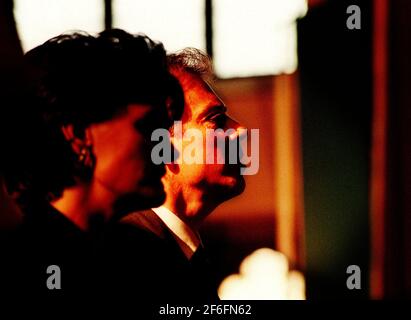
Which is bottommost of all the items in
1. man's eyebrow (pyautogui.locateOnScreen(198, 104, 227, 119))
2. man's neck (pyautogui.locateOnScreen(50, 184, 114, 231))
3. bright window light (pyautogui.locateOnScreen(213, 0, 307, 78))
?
man's neck (pyautogui.locateOnScreen(50, 184, 114, 231))

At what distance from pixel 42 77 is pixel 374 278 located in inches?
69.0

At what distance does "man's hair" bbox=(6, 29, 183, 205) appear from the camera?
1.69 metres

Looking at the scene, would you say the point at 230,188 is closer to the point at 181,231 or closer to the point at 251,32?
the point at 181,231

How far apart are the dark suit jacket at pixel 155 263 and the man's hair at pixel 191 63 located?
40cm

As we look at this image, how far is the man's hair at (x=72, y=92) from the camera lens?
1.69m

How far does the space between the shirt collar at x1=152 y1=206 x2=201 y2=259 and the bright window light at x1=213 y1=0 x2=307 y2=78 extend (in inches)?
52.8

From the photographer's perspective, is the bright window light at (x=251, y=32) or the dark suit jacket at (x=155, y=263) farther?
the bright window light at (x=251, y=32)

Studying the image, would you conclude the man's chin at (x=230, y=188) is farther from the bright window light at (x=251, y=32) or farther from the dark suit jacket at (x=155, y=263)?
the bright window light at (x=251, y=32)

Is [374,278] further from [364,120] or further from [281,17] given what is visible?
[281,17]

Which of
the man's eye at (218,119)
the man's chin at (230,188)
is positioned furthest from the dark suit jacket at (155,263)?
the man's eye at (218,119)

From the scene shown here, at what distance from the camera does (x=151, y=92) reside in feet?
5.77

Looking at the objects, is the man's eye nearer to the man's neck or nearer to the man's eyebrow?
the man's eyebrow

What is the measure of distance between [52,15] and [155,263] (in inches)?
50.1

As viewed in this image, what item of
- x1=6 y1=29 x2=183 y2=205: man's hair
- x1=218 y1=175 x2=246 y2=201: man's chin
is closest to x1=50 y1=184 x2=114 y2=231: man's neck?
x1=6 y1=29 x2=183 y2=205: man's hair
